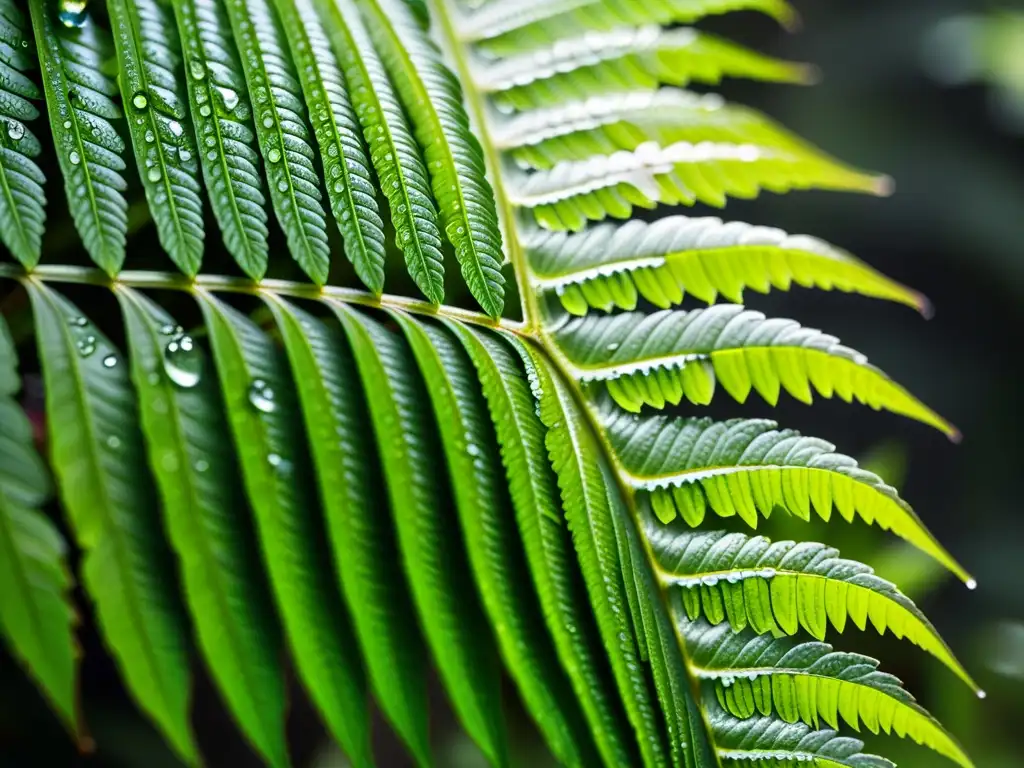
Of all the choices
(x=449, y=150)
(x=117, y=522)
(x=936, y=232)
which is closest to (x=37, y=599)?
(x=117, y=522)

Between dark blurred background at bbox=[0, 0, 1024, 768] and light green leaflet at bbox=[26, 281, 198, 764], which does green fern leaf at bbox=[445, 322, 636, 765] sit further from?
dark blurred background at bbox=[0, 0, 1024, 768]

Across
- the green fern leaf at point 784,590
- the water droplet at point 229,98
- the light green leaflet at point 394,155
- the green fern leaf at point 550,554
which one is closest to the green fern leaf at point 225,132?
the water droplet at point 229,98

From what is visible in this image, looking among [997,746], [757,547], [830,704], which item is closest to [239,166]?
[757,547]

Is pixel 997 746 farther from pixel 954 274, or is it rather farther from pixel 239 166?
pixel 239 166

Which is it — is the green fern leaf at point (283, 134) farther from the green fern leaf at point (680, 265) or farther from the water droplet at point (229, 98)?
the green fern leaf at point (680, 265)

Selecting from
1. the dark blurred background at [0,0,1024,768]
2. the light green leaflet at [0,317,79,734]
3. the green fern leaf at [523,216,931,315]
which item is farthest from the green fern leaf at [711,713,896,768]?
the dark blurred background at [0,0,1024,768]
